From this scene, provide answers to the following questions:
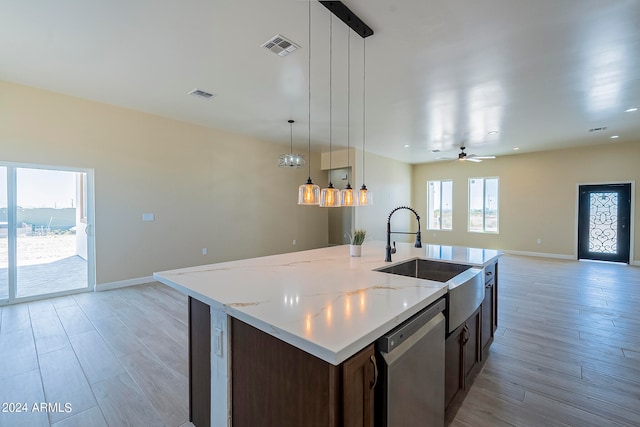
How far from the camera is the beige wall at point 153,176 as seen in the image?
387 centimetres

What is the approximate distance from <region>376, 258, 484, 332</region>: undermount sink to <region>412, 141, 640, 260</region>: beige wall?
698 centimetres

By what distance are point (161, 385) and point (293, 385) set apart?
166 cm

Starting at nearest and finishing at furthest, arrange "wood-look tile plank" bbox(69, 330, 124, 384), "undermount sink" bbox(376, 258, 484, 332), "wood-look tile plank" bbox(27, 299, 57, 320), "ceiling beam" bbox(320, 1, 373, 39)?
"undermount sink" bbox(376, 258, 484, 332), "ceiling beam" bbox(320, 1, 373, 39), "wood-look tile plank" bbox(69, 330, 124, 384), "wood-look tile plank" bbox(27, 299, 57, 320)

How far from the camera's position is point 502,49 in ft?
8.91

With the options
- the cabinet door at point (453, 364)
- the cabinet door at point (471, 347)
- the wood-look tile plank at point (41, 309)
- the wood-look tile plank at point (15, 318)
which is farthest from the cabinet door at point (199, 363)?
the wood-look tile plank at point (41, 309)

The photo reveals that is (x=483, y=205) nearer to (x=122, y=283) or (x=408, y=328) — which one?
(x=408, y=328)

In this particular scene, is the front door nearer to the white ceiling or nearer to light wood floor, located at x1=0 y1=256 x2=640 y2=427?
the white ceiling

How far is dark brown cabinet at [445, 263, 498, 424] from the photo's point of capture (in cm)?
172

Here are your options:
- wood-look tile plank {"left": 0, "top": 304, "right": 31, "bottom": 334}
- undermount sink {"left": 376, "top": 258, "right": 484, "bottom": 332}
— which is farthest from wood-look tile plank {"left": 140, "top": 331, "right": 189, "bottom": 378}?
undermount sink {"left": 376, "top": 258, "right": 484, "bottom": 332}

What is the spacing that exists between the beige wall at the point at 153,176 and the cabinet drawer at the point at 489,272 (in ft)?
16.0

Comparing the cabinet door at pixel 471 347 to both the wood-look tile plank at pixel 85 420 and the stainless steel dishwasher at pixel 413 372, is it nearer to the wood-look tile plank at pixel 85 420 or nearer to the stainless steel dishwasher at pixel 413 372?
the stainless steel dishwasher at pixel 413 372

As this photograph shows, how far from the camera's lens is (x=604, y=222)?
21.9 ft

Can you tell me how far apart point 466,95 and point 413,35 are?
1.78 metres

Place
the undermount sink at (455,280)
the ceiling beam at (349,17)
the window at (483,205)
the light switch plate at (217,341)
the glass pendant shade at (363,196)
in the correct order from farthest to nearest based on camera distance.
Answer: the window at (483,205)
the glass pendant shade at (363,196)
the ceiling beam at (349,17)
the undermount sink at (455,280)
the light switch plate at (217,341)
